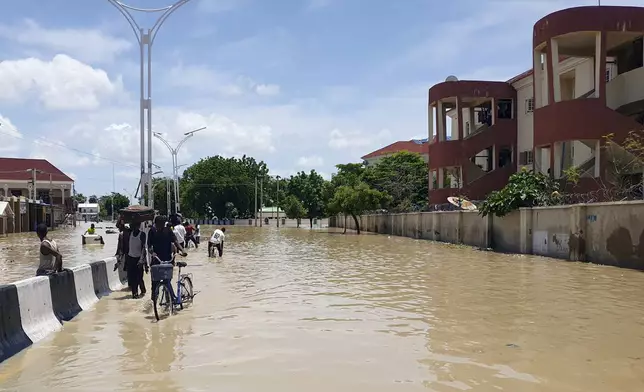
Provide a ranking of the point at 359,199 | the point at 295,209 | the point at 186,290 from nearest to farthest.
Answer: the point at 186,290 → the point at 359,199 → the point at 295,209

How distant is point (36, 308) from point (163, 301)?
232 cm

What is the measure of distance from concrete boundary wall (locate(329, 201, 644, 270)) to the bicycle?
14.6 metres

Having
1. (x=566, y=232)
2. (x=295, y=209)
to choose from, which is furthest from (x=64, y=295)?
(x=295, y=209)

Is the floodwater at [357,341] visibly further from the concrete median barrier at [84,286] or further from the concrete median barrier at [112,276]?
the concrete median barrier at [112,276]

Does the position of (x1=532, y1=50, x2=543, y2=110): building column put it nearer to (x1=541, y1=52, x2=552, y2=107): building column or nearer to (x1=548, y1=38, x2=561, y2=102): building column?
(x1=541, y1=52, x2=552, y2=107): building column

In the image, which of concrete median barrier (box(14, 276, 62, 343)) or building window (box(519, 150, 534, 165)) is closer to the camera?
concrete median barrier (box(14, 276, 62, 343))

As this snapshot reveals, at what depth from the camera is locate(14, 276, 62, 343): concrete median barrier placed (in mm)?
8406

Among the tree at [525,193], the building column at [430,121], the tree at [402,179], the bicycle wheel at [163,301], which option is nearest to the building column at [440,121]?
the building column at [430,121]

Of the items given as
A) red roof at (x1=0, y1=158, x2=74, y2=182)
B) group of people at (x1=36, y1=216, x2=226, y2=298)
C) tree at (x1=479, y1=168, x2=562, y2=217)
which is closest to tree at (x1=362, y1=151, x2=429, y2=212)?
tree at (x1=479, y1=168, x2=562, y2=217)

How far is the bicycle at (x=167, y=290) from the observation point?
10.2 metres

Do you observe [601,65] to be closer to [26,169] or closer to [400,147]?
[400,147]

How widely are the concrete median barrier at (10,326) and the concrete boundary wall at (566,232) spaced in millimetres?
17663

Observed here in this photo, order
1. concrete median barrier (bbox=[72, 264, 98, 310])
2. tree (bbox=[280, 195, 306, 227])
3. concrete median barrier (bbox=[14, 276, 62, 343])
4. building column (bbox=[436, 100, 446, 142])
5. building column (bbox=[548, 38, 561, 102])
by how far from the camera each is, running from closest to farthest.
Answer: concrete median barrier (bbox=[14, 276, 62, 343]), concrete median barrier (bbox=[72, 264, 98, 310]), building column (bbox=[548, 38, 561, 102]), building column (bbox=[436, 100, 446, 142]), tree (bbox=[280, 195, 306, 227])

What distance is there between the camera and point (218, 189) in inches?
4080
